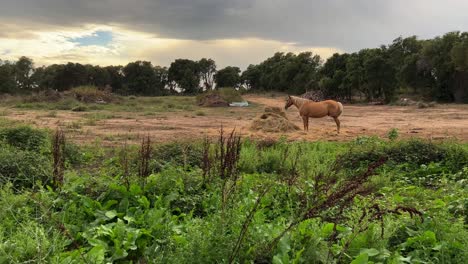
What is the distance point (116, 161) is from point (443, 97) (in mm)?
35621

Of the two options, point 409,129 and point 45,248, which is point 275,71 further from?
point 45,248

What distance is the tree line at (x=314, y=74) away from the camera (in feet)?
122

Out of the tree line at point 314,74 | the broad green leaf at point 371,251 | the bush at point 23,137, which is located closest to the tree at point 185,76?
the tree line at point 314,74

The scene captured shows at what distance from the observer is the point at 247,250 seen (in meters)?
3.21

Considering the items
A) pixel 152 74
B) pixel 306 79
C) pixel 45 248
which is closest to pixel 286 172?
pixel 45 248

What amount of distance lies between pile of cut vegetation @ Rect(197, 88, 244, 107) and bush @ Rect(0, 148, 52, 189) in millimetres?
28630

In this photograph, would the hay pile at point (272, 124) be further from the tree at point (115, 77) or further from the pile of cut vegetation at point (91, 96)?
the tree at point (115, 77)

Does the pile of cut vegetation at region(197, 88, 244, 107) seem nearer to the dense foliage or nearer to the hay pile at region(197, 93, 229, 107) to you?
the hay pile at region(197, 93, 229, 107)

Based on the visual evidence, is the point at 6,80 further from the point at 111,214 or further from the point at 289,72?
the point at 111,214

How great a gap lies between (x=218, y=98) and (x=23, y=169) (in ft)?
101

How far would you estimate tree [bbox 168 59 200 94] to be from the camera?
74312mm

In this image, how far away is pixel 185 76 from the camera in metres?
74.8

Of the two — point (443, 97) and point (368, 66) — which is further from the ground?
point (368, 66)

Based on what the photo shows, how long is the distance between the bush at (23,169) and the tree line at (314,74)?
1292 inches
